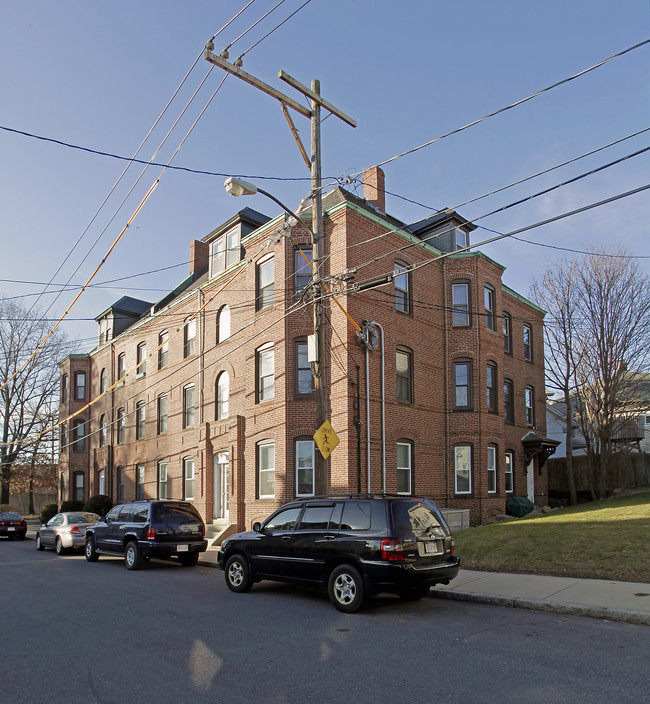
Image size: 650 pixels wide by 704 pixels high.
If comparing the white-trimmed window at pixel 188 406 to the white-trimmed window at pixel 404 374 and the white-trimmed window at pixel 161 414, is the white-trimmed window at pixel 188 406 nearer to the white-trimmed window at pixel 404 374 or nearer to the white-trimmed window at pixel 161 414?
the white-trimmed window at pixel 161 414

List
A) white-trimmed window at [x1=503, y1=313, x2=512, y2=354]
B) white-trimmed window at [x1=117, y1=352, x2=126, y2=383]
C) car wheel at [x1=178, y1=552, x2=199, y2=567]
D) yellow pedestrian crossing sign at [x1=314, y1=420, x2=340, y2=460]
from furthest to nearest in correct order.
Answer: white-trimmed window at [x1=117, y1=352, x2=126, y2=383], white-trimmed window at [x1=503, y1=313, x2=512, y2=354], car wheel at [x1=178, y1=552, x2=199, y2=567], yellow pedestrian crossing sign at [x1=314, y1=420, x2=340, y2=460]

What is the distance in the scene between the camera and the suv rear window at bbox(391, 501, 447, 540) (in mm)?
9156

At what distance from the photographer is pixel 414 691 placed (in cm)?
553

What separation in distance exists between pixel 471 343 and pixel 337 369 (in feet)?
21.2

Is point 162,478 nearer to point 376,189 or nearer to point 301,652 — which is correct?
point 376,189

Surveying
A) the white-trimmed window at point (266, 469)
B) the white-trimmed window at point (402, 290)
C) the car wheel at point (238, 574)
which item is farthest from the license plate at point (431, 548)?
the white-trimmed window at point (402, 290)

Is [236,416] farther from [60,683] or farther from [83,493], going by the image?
[83,493]

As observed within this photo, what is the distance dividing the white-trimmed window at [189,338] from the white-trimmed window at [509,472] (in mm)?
13566

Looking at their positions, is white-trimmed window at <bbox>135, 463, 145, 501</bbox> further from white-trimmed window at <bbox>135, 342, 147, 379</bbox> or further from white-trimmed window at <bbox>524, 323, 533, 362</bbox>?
white-trimmed window at <bbox>524, 323, 533, 362</bbox>

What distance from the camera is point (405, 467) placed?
20.4 metres

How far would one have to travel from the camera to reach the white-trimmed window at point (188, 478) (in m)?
25.3

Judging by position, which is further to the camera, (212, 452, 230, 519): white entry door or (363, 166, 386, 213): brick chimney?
(363, 166, 386, 213): brick chimney

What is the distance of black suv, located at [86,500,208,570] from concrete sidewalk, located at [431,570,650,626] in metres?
6.98

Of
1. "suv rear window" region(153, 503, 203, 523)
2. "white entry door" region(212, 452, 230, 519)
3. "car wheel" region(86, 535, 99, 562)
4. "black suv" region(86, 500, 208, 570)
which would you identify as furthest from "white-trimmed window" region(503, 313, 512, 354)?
"car wheel" region(86, 535, 99, 562)
